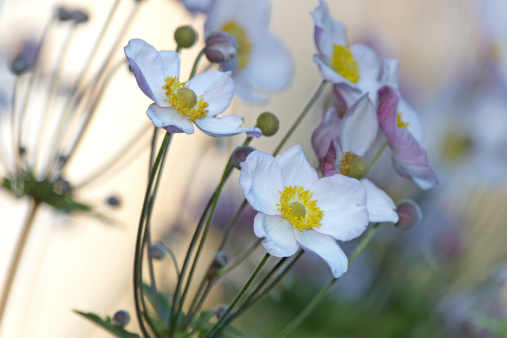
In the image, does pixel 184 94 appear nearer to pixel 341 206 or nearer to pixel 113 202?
pixel 341 206

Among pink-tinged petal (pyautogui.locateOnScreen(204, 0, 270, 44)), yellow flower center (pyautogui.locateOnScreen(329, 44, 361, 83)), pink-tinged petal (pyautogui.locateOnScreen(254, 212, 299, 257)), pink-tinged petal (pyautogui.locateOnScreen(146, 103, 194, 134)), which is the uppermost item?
yellow flower center (pyautogui.locateOnScreen(329, 44, 361, 83))

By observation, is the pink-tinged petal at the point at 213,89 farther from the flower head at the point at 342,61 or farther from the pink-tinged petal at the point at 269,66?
the pink-tinged petal at the point at 269,66

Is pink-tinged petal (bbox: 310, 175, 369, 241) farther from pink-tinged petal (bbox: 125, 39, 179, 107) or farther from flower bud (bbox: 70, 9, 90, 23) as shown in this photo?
flower bud (bbox: 70, 9, 90, 23)

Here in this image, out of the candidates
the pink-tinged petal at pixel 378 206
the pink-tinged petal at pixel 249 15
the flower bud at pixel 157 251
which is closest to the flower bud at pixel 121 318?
the flower bud at pixel 157 251

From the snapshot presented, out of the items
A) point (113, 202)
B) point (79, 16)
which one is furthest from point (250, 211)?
point (79, 16)

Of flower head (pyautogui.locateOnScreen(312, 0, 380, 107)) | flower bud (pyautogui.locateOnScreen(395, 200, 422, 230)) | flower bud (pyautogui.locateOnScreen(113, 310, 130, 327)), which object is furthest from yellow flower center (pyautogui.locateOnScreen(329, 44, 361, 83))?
flower bud (pyautogui.locateOnScreen(113, 310, 130, 327))

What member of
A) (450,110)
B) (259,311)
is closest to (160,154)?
(259,311)

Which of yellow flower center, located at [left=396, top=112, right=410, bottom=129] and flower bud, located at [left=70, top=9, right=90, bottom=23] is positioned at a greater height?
yellow flower center, located at [left=396, top=112, right=410, bottom=129]
